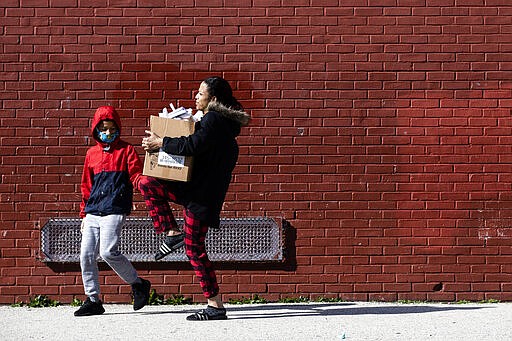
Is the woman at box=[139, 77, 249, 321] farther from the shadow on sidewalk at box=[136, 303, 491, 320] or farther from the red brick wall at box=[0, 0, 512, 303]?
the red brick wall at box=[0, 0, 512, 303]

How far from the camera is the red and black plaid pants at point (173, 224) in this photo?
7465 millimetres

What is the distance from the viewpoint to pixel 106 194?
7746mm

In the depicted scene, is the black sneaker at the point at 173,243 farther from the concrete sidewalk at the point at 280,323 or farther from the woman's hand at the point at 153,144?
the woman's hand at the point at 153,144

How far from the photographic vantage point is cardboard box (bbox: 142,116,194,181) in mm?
7375

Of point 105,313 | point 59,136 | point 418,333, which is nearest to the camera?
point 418,333

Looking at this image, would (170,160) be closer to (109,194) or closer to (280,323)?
(109,194)

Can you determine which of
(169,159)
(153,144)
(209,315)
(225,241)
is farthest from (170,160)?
(225,241)

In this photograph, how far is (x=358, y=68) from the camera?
884cm

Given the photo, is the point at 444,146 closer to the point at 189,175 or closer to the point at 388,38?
the point at 388,38

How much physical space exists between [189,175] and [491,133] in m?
2.95

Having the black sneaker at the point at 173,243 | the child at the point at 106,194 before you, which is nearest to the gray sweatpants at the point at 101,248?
the child at the point at 106,194

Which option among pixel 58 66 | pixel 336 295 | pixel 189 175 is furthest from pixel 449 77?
pixel 58 66

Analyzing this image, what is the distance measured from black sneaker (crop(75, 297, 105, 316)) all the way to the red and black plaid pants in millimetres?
970

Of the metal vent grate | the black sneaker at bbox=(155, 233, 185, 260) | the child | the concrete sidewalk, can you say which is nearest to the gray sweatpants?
the child
